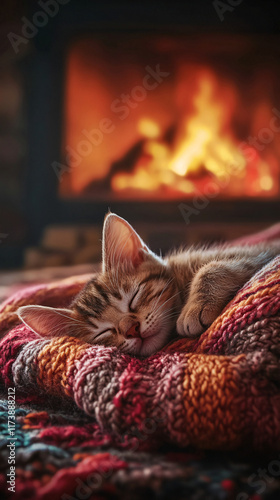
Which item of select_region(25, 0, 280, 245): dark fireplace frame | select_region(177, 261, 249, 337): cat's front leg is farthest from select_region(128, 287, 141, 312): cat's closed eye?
select_region(25, 0, 280, 245): dark fireplace frame

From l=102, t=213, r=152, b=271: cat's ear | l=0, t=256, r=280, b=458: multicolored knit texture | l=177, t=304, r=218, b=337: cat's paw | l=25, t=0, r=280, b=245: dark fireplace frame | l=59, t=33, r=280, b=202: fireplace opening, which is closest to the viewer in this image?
l=0, t=256, r=280, b=458: multicolored knit texture

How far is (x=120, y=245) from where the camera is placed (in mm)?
903

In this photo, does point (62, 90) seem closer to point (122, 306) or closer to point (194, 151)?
point (194, 151)

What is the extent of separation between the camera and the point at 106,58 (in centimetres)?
236

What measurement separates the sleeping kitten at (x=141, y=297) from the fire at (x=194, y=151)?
145 cm

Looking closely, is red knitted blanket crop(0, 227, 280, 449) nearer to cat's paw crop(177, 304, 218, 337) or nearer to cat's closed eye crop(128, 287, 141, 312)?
cat's paw crop(177, 304, 218, 337)

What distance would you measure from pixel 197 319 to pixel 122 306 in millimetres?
168

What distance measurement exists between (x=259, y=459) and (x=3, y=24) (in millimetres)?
2352

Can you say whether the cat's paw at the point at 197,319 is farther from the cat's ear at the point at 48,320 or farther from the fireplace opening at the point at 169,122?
the fireplace opening at the point at 169,122

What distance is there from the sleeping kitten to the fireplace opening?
1.44 meters

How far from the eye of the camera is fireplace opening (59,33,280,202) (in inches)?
92.0

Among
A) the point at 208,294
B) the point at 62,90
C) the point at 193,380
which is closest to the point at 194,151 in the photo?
the point at 62,90

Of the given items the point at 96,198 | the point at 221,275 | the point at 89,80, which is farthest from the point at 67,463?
the point at 89,80

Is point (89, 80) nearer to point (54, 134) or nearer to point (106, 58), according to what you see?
point (106, 58)
